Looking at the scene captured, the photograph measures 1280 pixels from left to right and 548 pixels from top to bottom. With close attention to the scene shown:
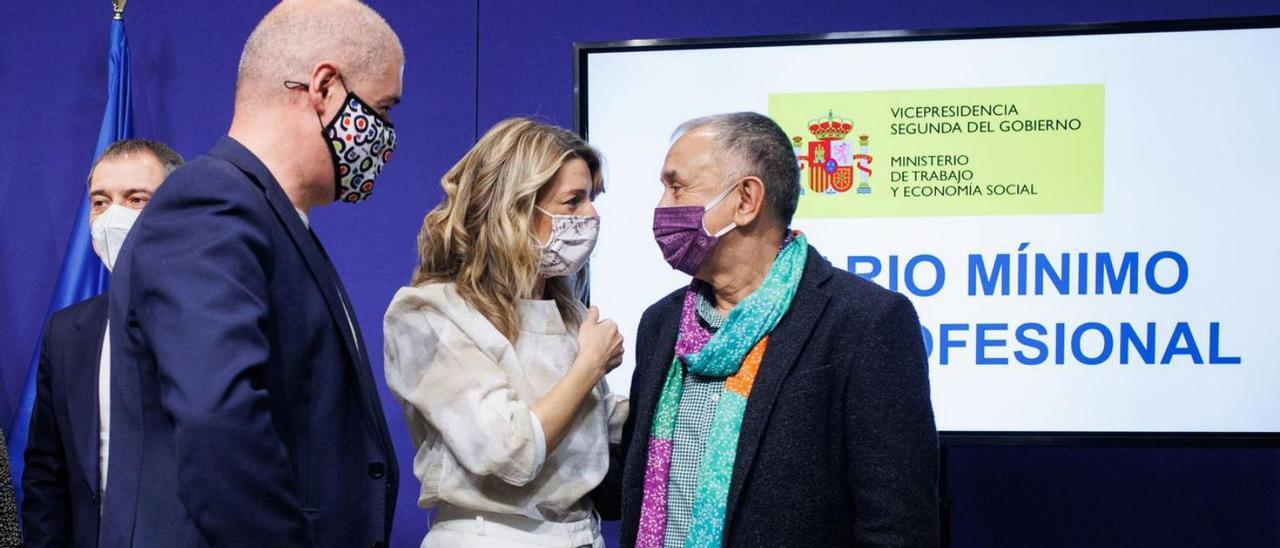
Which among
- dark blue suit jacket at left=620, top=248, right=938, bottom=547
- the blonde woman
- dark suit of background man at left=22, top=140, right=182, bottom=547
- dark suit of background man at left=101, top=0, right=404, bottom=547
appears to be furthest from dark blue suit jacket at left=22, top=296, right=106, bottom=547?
dark blue suit jacket at left=620, top=248, right=938, bottom=547

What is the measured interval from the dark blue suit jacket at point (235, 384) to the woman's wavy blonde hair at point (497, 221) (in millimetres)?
512

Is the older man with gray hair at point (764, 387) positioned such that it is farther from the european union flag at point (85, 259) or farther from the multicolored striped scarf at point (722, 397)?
the european union flag at point (85, 259)

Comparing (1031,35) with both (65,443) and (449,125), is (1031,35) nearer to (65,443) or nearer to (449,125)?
(449,125)

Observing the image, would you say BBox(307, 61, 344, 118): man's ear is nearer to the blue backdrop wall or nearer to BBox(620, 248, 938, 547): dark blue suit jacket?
BBox(620, 248, 938, 547): dark blue suit jacket

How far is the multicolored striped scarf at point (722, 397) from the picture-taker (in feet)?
6.00

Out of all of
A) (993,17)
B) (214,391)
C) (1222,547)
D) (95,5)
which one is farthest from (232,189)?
(1222,547)

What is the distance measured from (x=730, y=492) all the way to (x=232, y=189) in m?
0.93

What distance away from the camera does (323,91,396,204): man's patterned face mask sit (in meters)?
1.53

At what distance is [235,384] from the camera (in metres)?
1.23

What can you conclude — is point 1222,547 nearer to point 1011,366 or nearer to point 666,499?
point 1011,366

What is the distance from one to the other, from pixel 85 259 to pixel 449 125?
1.21 m

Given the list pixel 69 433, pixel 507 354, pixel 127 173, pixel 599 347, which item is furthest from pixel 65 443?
pixel 599 347

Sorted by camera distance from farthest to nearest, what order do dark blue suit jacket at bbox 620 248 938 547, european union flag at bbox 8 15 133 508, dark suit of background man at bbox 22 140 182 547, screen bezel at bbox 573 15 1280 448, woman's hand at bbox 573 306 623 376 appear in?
european union flag at bbox 8 15 133 508 → screen bezel at bbox 573 15 1280 448 → dark suit of background man at bbox 22 140 182 547 → woman's hand at bbox 573 306 623 376 → dark blue suit jacket at bbox 620 248 938 547

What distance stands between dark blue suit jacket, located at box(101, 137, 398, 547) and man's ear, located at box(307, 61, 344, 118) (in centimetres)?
13
